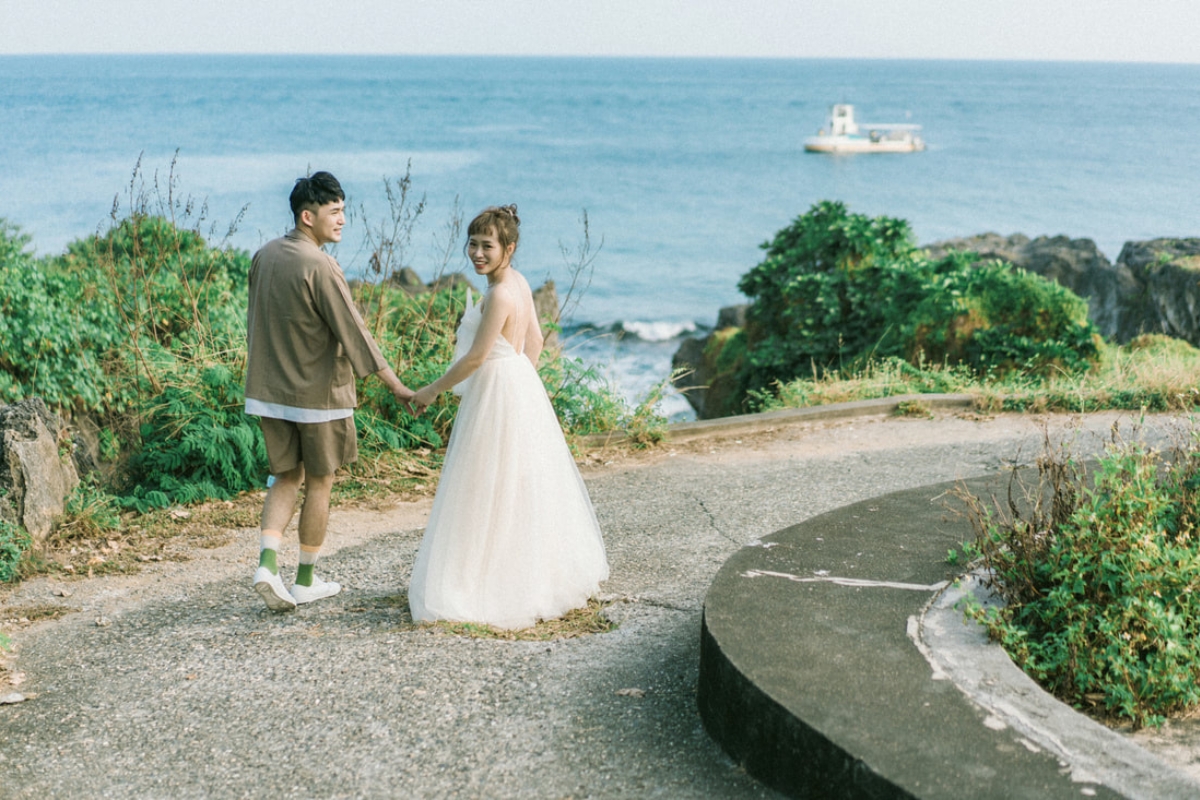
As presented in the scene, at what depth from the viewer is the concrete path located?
11.6ft

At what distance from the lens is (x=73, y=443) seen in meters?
7.06

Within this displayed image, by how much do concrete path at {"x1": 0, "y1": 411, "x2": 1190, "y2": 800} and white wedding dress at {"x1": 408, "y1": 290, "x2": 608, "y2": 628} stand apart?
270 millimetres

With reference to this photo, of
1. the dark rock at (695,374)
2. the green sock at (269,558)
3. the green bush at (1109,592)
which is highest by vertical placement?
the green bush at (1109,592)

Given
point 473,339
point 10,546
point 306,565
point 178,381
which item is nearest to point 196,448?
point 178,381

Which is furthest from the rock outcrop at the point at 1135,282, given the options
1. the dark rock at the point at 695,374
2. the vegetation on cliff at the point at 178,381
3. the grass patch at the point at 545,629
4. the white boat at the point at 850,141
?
the white boat at the point at 850,141

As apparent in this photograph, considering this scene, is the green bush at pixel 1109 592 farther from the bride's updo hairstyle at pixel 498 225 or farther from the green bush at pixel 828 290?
the green bush at pixel 828 290

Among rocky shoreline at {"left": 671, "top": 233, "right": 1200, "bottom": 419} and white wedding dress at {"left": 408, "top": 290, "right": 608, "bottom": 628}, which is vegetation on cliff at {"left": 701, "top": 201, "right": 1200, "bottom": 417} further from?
white wedding dress at {"left": 408, "top": 290, "right": 608, "bottom": 628}

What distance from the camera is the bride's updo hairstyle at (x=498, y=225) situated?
4.81 metres

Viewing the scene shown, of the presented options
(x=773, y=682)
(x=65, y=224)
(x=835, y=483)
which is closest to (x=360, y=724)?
(x=773, y=682)

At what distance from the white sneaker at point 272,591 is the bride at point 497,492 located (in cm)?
62

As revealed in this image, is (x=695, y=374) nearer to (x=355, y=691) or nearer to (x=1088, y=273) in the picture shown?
(x=1088, y=273)

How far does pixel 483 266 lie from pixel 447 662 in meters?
1.78

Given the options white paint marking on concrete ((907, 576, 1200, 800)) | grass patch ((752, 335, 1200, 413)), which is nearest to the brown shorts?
white paint marking on concrete ((907, 576, 1200, 800))

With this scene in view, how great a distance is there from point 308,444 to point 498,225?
1384 mm
